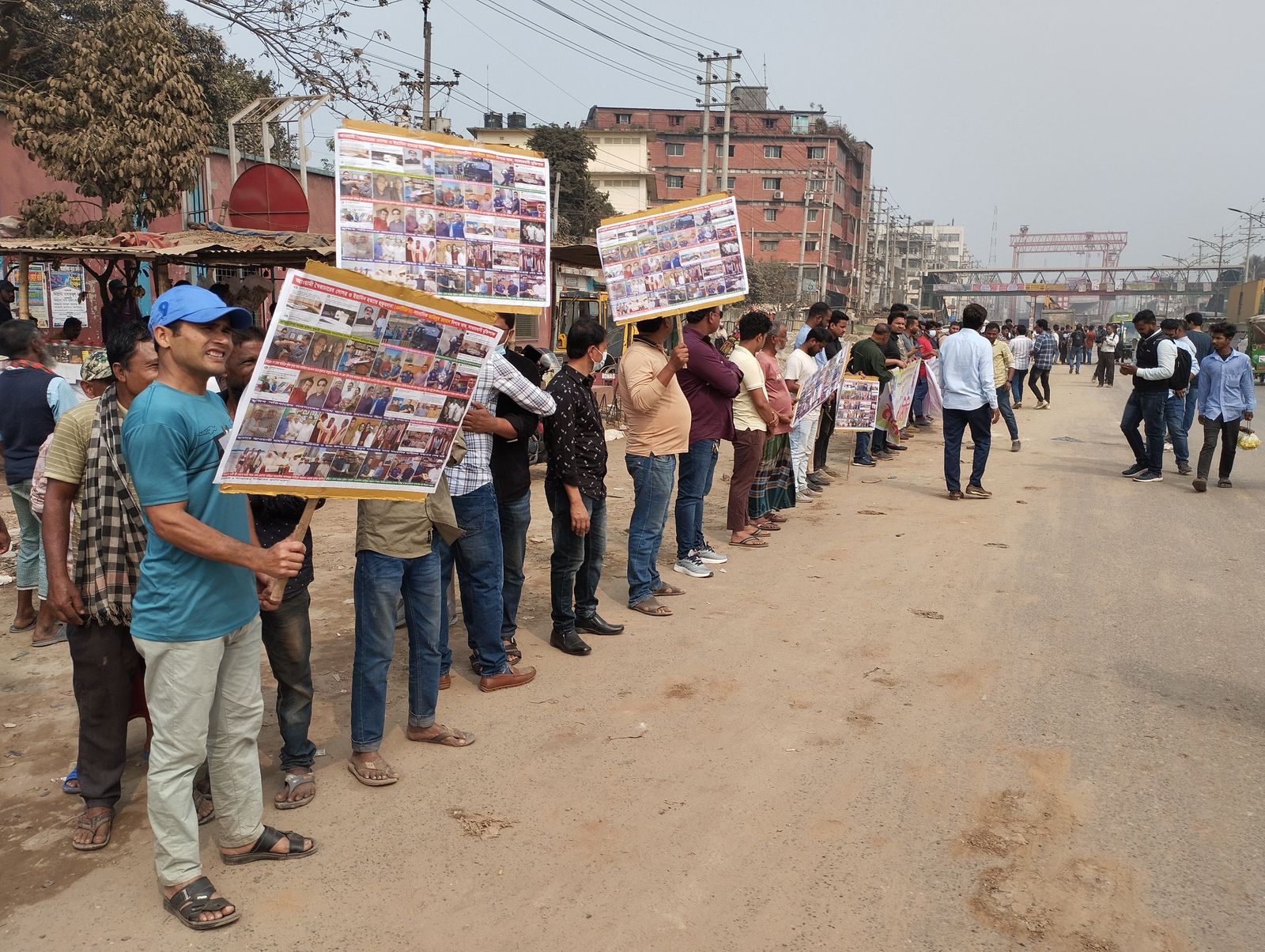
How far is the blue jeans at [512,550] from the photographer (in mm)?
5027

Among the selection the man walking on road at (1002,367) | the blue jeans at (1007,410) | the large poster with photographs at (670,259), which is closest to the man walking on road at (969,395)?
the blue jeans at (1007,410)

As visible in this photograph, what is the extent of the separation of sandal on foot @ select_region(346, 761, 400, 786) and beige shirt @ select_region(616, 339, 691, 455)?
9.14 ft

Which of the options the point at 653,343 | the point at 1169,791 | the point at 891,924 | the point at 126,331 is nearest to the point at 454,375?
the point at 126,331

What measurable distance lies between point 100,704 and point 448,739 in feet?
4.60

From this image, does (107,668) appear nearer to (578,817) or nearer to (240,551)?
(240,551)

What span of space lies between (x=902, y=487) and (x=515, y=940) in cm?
903

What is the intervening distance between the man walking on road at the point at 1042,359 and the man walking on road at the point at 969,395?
1072 centimetres

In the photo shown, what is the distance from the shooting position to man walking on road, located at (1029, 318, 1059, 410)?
65.8 feet

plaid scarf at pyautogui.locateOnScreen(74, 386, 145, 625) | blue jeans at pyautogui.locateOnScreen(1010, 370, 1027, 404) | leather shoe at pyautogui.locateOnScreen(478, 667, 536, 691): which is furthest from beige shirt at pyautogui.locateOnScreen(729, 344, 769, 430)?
blue jeans at pyautogui.locateOnScreen(1010, 370, 1027, 404)

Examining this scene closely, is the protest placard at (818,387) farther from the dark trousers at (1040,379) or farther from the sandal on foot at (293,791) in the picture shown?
the dark trousers at (1040,379)

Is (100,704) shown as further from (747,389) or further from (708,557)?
(747,389)

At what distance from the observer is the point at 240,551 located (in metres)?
2.86

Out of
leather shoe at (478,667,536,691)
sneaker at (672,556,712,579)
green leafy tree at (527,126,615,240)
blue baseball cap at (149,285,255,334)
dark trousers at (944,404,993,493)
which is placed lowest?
leather shoe at (478,667,536,691)

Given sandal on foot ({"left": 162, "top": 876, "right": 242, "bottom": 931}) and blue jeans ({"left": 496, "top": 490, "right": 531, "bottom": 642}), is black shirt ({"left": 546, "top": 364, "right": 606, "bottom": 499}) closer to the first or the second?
blue jeans ({"left": 496, "top": 490, "right": 531, "bottom": 642})
